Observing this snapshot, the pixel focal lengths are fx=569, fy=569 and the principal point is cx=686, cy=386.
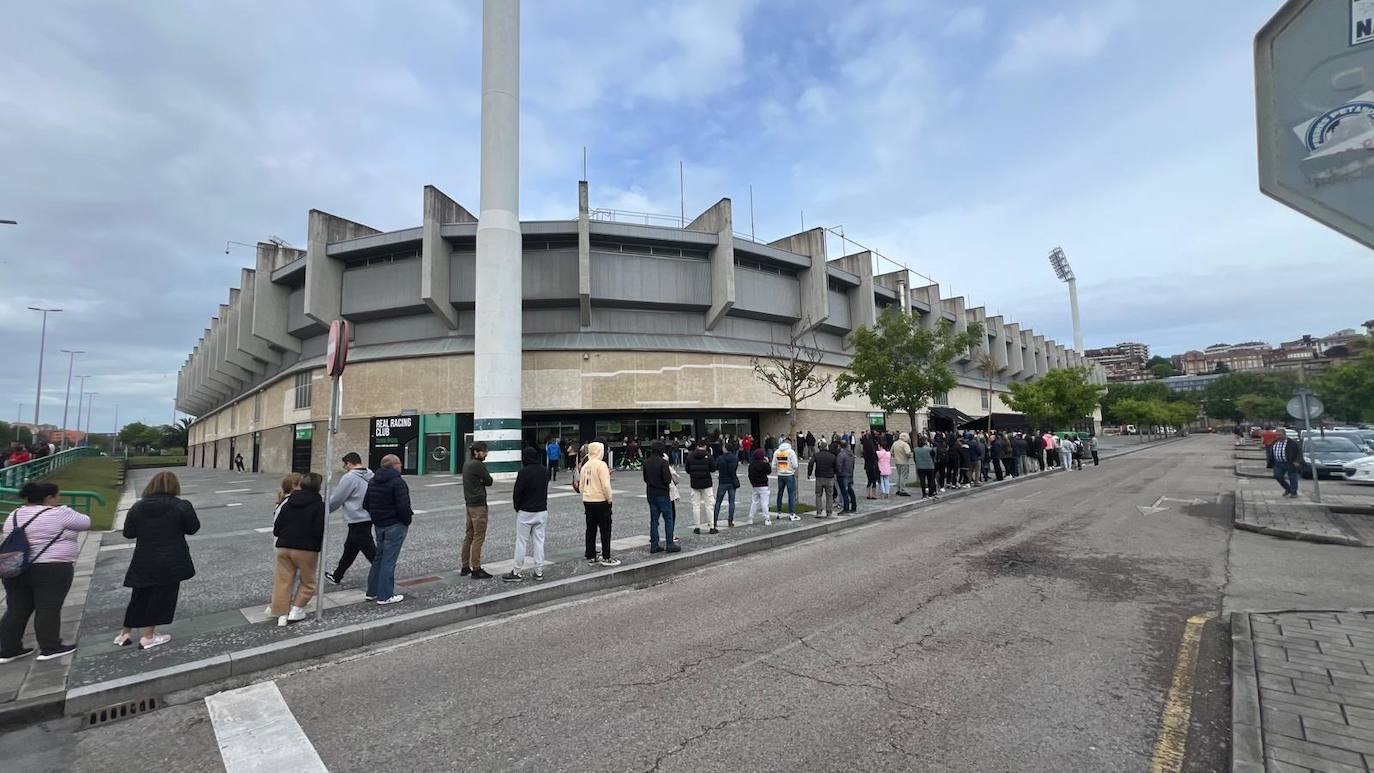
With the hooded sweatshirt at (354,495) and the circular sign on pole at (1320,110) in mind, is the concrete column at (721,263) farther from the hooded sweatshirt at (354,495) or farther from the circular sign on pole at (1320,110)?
the circular sign on pole at (1320,110)

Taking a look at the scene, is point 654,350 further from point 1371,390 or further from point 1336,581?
point 1371,390

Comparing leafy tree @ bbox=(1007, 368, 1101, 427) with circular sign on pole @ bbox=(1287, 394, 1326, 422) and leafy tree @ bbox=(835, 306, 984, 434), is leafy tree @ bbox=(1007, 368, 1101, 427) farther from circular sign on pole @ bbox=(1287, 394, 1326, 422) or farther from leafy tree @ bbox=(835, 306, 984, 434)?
circular sign on pole @ bbox=(1287, 394, 1326, 422)

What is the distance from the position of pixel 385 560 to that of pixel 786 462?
8.62 meters

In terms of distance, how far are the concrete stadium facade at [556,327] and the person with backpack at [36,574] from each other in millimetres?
24910

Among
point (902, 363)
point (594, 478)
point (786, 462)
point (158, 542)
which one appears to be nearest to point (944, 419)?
point (902, 363)

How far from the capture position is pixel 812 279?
1475 inches

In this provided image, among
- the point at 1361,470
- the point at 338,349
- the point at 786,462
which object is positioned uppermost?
the point at 338,349

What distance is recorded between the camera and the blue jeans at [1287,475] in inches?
559

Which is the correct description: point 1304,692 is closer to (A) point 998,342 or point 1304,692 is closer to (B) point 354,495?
(B) point 354,495

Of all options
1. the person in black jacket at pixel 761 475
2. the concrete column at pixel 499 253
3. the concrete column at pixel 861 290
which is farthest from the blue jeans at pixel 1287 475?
the concrete column at pixel 861 290

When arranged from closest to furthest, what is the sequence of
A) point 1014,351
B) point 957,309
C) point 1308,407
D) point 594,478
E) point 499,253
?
1. point 594,478
2. point 1308,407
3. point 499,253
4. point 957,309
5. point 1014,351

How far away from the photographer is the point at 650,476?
898 cm

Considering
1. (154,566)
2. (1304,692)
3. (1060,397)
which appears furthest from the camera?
(1060,397)

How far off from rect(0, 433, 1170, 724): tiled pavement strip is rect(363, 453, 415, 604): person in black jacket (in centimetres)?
22
